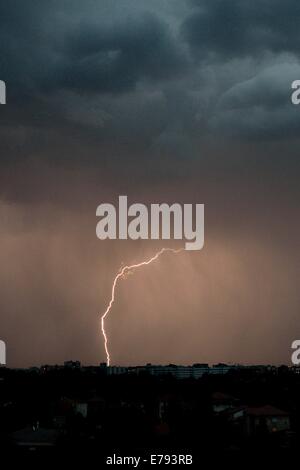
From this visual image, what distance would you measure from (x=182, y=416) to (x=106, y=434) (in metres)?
7.49

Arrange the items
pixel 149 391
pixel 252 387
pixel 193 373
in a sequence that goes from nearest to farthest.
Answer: pixel 149 391 → pixel 252 387 → pixel 193 373

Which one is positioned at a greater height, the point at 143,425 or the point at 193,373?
the point at 143,425

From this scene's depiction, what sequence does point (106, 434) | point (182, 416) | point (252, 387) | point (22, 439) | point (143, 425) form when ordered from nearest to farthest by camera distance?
1. point (106, 434)
2. point (143, 425)
3. point (22, 439)
4. point (182, 416)
5. point (252, 387)

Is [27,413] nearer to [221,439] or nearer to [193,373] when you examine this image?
[221,439]

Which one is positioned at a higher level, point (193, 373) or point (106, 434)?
point (106, 434)

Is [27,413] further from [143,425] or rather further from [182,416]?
[143,425]

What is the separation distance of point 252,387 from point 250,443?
3633 cm

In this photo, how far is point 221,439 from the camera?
25.6m

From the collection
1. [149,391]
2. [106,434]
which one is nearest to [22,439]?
[106,434]
